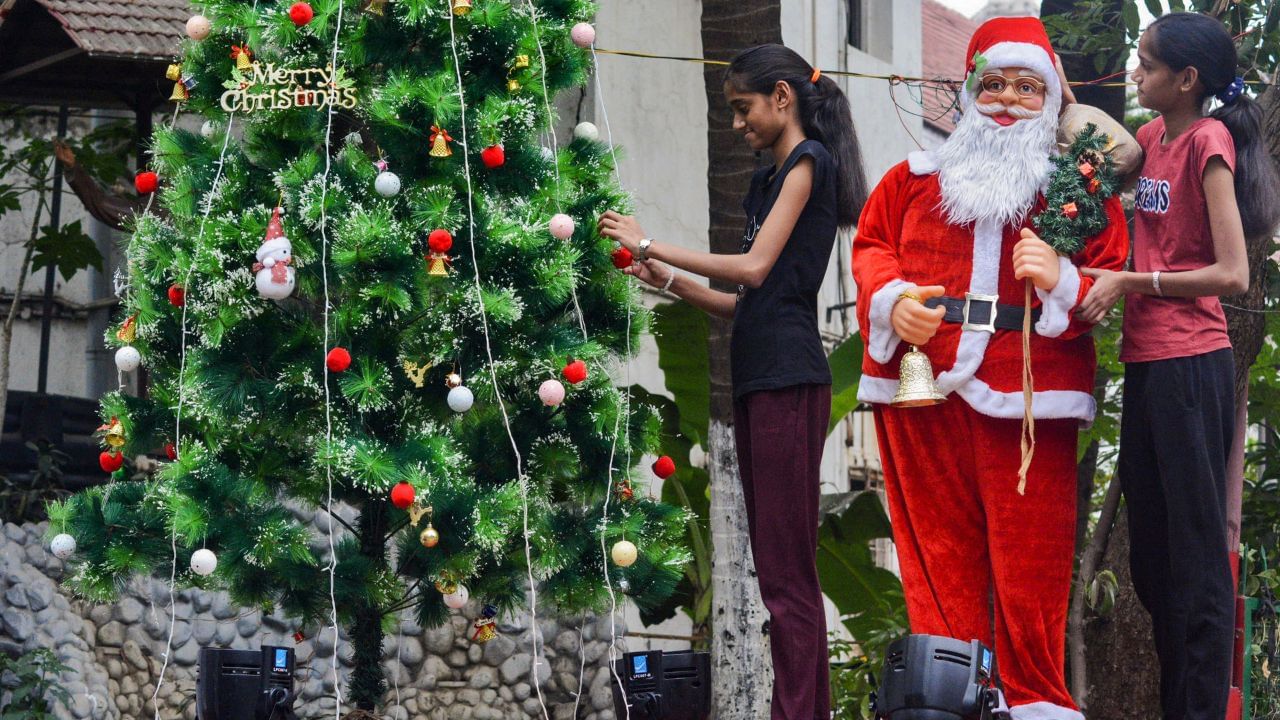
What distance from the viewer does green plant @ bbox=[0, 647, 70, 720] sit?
21.6 feet

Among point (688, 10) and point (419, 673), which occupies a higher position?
point (688, 10)

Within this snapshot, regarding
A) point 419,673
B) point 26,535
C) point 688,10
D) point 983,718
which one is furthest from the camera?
point 688,10

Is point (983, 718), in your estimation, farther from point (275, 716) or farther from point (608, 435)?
point (275, 716)

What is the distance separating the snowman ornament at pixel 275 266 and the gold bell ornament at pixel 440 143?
0.50 metres

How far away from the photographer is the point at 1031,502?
171 inches

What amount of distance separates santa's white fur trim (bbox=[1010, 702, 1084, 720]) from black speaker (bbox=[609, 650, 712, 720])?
0.89 m

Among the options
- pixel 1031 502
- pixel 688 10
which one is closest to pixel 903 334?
pixel 1031 502

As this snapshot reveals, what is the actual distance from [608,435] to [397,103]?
1.20 meters

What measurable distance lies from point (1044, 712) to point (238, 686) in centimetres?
219

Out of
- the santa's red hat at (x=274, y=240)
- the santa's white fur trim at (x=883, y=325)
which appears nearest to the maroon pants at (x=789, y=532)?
the santa's white fur trim at (x=883, y=325)

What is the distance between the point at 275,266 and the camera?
449 centimetres

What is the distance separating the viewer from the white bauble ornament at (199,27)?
4.83 metres

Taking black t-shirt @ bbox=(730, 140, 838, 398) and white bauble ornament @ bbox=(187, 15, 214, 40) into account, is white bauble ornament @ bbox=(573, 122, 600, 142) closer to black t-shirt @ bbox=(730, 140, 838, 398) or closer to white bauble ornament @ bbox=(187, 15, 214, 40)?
black t-shirt @ bbox=(730, 140, 838, 398)

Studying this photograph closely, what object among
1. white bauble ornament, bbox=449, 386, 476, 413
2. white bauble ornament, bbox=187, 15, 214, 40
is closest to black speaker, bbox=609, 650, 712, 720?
white bauble ornament, bbox=449, 386, 476, 413
